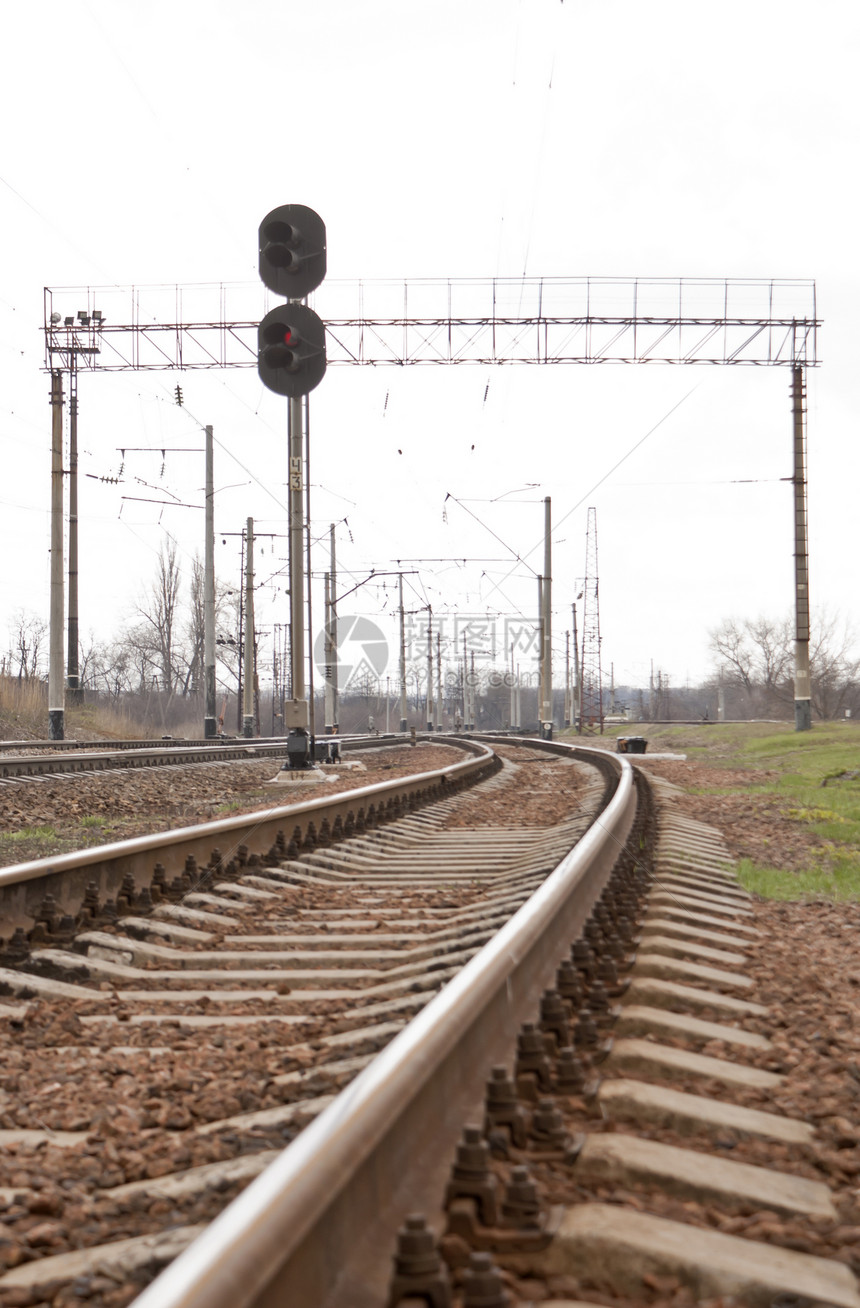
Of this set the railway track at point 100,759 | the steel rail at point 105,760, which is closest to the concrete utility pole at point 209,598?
the railway track at point 100,759

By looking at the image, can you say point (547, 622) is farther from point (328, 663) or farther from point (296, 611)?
point (296, 611)

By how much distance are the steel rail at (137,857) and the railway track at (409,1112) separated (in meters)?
0.11

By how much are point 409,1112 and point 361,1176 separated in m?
0.27

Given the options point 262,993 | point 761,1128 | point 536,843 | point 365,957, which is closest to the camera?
point 761,1128

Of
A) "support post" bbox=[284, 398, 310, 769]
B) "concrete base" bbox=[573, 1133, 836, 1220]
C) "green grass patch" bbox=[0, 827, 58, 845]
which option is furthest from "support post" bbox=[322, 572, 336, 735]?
"concrete base" bbox=[573, 1133, 836, 1220]

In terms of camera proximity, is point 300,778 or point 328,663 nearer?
point 300,778

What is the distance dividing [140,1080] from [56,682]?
2541 centimetres

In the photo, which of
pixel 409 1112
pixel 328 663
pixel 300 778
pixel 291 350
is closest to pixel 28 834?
pixel 300 778

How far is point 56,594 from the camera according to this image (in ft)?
91.3

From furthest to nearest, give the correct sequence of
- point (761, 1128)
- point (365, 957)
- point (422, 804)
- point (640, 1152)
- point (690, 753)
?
1. point (690, 753)
2. point (422, 804)
3. point (365, 957)
4. point (761, 1128)
5. point (640, 1152)

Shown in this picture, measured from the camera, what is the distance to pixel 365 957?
426 centimetres

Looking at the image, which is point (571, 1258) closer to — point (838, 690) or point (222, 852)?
point (222, 852)

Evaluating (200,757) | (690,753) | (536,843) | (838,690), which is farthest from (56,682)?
(838,690)

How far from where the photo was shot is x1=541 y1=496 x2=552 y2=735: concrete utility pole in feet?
116
